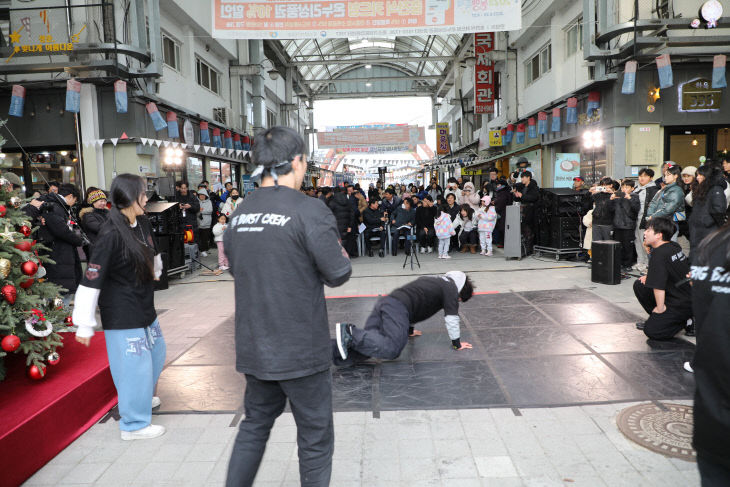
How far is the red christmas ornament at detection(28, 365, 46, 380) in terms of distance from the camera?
3.40 metres

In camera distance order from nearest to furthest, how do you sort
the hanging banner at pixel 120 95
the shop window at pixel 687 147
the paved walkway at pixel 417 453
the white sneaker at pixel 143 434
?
1. the paved walkway at pixel 417 453
2. the white sneaker at pixel 143 434
3. the hanging banner at pixel 120 95
4. the shop window at pixel 687 147

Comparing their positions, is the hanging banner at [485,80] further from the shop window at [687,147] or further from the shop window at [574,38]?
the shop window at [687,147]

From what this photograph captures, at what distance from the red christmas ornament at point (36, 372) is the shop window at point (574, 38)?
14.1m

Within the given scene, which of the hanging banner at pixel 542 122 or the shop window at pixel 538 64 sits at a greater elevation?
the shop window at pixel 538 64

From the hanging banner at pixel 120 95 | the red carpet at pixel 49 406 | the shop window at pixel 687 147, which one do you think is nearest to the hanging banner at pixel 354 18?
the hanging banner at pixel 120 95

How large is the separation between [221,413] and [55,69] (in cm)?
945

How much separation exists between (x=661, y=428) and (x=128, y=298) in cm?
343

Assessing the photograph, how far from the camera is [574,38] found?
552 inches

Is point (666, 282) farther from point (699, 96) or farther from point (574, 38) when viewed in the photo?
point (574, 38)

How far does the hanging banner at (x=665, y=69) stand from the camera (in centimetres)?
1027

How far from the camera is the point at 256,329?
80.9 inches

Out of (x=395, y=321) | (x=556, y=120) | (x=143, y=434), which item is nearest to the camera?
(x=143, y=434)

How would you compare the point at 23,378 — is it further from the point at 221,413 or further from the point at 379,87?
the point at 379,87

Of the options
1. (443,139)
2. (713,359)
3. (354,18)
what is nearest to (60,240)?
(354,18)
